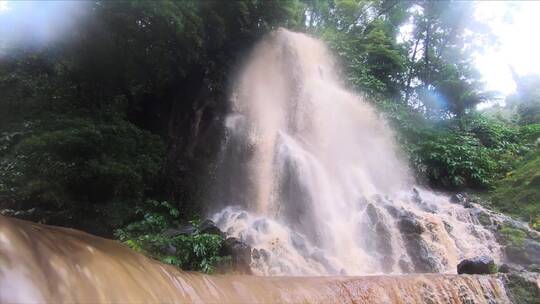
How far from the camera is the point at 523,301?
243 inches

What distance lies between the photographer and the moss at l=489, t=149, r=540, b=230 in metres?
11.9

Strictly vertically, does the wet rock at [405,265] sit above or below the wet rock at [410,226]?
below

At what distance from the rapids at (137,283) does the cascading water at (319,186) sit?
259 cm

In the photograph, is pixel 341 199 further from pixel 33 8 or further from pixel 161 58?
pixel 33 8

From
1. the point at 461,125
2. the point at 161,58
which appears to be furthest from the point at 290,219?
the point at 461,125

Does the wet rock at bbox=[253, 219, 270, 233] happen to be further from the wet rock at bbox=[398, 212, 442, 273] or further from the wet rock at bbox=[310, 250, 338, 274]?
the wet rock at bbox=[398, 212, 442, 273]

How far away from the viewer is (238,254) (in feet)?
23.2

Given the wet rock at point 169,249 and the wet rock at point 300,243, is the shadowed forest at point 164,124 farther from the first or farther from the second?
the wet rock at point 300,243

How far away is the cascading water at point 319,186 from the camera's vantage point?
8.98 metres

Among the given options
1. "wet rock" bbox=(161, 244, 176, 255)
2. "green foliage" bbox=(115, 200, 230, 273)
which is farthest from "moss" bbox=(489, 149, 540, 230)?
"wet rock" bbox=(161, 244, 176, 255)

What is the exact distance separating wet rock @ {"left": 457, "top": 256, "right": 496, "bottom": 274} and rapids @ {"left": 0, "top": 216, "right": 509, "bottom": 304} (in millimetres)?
951

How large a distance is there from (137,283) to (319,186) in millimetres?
8391

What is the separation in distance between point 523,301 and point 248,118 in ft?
28.6

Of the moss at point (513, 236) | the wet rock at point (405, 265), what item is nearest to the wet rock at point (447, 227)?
the moss at point (513, 236)
